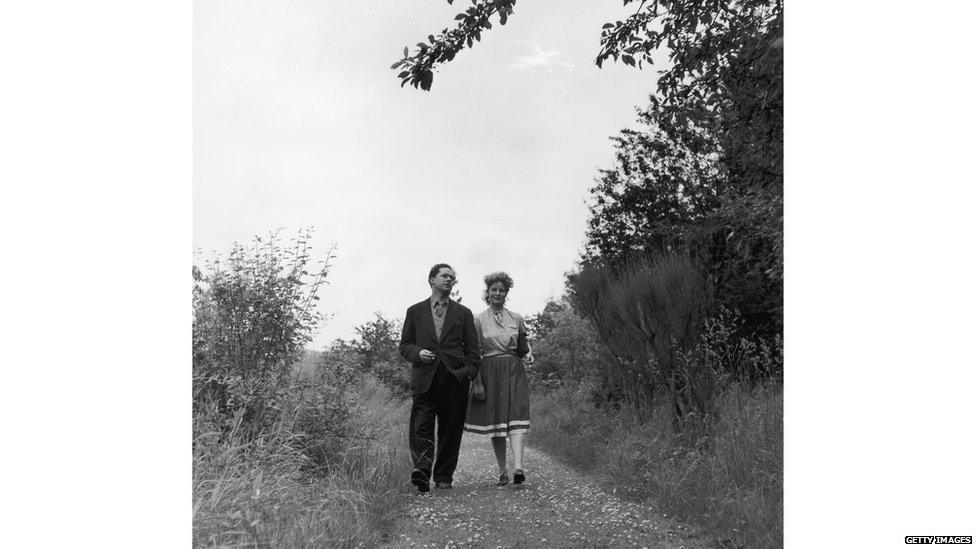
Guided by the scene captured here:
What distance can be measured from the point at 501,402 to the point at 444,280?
1251mm

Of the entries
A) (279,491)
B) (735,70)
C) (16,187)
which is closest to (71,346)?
(16,187)

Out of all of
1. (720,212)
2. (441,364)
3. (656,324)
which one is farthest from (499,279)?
(720,212)

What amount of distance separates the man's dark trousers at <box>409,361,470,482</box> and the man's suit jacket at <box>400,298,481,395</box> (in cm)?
8

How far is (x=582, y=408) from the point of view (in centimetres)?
1162

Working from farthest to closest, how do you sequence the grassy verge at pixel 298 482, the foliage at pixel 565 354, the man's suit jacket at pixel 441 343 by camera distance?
the foliage at pixel 565 354
the man's suit jacket at pixel 441 343
the grassy verge at pixel 298 482

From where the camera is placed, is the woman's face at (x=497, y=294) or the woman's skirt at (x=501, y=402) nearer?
the woman's skirt at (x=501, y=402)

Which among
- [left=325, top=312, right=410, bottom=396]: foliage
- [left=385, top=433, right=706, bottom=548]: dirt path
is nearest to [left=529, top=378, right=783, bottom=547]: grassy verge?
[left=385, top=433, right=706, bottom=548]: dirt path

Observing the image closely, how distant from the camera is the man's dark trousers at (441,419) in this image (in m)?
6.70

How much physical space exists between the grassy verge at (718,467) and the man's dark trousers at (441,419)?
4.57 ft

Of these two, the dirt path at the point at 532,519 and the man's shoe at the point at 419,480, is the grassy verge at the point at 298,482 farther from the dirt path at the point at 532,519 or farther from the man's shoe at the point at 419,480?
the dirt path at the point at 532,519

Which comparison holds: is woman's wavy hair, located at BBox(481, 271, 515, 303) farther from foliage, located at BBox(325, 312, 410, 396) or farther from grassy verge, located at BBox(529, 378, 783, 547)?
foliage, located at BBox(325, 312, 410, 396)

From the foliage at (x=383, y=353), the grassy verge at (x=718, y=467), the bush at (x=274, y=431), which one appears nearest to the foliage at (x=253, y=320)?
the bush at (x=274, y=431)

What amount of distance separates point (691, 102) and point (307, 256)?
12.2ft

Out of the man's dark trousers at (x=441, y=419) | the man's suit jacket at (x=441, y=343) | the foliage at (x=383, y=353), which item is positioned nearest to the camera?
the man's dark trousers at (x=441, y=419)
